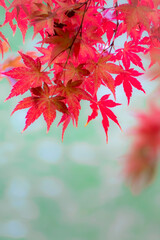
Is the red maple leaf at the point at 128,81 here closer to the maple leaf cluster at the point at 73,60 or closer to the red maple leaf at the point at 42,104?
the maple leaf cluster at the point at 73,60

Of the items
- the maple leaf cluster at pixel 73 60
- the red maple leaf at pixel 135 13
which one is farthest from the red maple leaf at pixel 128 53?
the red maple leaf at pixel 135 13

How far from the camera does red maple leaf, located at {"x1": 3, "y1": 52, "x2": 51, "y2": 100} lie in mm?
741

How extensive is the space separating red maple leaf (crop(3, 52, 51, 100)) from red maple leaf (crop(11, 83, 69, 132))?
0.10 feet

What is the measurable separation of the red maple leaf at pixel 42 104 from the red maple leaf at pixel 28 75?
0.10ft

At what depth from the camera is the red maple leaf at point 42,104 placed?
2.35 ft

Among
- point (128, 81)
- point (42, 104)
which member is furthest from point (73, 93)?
point (128, 81)

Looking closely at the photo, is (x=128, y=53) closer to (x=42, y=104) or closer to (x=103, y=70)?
(x=103, y=70)

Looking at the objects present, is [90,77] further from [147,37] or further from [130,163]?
[130,163]

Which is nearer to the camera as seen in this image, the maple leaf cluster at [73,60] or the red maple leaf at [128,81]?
the maple leaf cluster at [73,60]

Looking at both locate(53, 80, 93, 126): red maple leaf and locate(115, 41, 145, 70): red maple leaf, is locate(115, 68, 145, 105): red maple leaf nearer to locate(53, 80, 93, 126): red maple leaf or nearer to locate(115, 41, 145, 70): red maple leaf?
locate(115, 41, 145, 70): red maple leaf

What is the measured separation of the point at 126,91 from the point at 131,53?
4.3 inches

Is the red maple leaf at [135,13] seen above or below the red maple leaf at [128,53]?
below

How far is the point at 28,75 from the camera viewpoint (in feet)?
2.47

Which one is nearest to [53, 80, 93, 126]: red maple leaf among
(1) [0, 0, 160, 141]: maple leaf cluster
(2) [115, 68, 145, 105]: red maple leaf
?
(1) [0, 0, 160, 141]: maple leaf cluster
